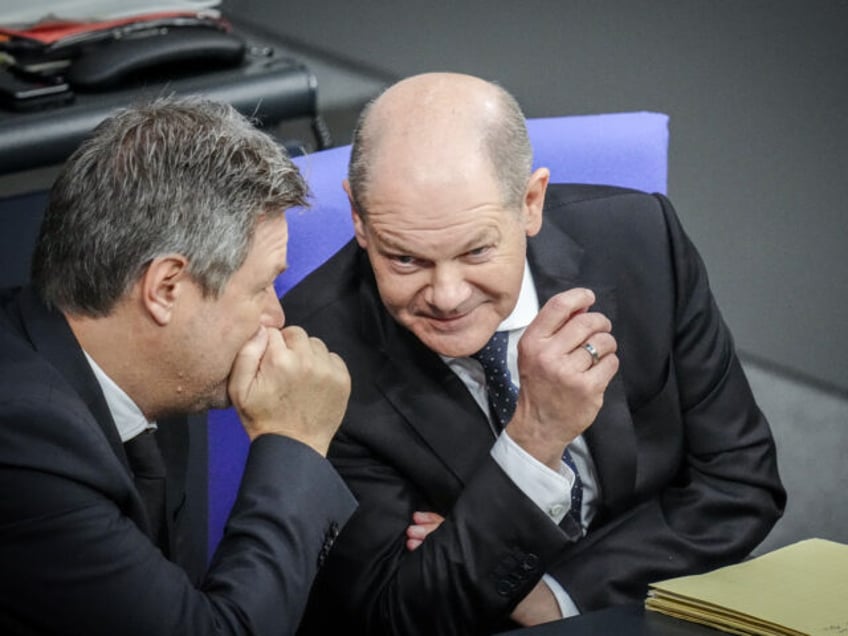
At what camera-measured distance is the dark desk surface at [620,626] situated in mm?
1488

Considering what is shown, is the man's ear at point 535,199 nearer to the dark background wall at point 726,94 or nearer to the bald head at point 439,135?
the bald head at point 439,135

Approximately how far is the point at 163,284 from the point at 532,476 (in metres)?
0.49

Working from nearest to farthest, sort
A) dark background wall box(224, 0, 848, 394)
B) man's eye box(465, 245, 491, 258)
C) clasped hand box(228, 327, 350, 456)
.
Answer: clasped hand box(228, 327, 350, 456), man's eye box(465, 245, 491, 258), dark background wall box(224, 0, 848, 394)

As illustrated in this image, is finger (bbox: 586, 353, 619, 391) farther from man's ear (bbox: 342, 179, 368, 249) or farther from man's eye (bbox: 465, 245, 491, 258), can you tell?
man's ear (bbox: 342, 179, 368, 249)

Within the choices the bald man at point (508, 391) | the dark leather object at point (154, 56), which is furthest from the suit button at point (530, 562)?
the dark leather object at point (154, 56)

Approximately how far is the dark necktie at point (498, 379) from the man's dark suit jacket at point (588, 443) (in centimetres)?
3

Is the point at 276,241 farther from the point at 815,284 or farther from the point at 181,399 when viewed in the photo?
the point at 815,284

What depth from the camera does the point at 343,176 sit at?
6.63ft

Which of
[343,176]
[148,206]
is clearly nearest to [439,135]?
[343,176]

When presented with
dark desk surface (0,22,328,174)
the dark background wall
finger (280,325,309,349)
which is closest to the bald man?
finger (280,325,309,349)

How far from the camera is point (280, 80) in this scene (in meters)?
2.52

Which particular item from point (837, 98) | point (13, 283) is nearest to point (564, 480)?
point (13, 283)

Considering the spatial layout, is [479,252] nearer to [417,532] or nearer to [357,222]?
[357,222]

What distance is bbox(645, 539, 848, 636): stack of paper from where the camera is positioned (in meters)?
1.46
